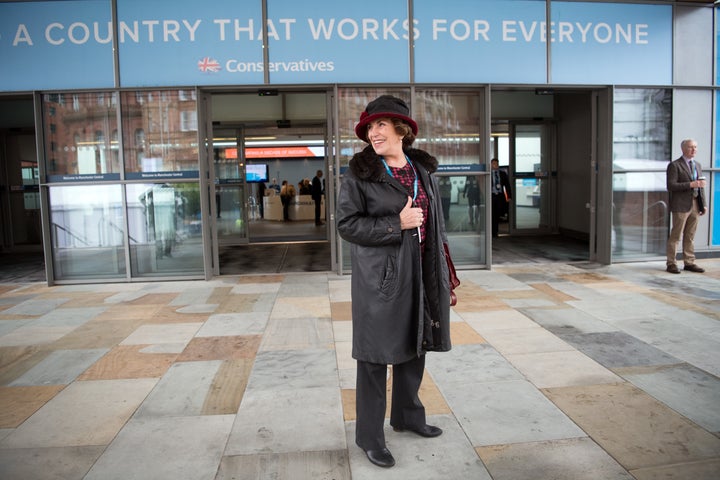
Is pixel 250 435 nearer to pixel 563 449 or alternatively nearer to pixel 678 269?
pixel 563 449

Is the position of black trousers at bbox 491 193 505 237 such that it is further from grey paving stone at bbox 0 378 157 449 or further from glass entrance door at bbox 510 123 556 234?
grey paving stone at bbox 0 378 157 449

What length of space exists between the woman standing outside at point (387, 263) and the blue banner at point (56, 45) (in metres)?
6.71

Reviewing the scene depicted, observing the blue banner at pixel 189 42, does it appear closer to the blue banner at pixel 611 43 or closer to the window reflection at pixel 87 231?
the window reflection at pixel 87 231

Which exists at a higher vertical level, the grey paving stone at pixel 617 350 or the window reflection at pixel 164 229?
the window reflection at pixel 164 229

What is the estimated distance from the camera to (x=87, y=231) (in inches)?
346

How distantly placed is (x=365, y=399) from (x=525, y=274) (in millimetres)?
6089

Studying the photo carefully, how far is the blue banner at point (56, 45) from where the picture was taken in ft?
27.4

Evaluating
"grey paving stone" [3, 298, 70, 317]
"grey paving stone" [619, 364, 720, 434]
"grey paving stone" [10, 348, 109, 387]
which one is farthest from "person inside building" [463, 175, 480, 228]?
"grey paving stone" [3, 298, 70, 317]

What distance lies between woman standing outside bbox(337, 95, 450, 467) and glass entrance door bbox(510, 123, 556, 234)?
11.4 meters

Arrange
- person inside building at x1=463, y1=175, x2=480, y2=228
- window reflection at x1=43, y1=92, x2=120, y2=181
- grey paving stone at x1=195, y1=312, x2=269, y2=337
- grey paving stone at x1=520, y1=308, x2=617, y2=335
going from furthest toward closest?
person inside building at x1=463, y1=175, x2=480, y2=228 → window reflection at x1=43, y1=92, x2=120, y2=181 → grey paving stone at x1=195, y1=312, x2=269, y2=337 → grey paving stone at x1=520, y1=308, x2=617, y2=335

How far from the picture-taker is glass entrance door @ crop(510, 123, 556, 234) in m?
14.1

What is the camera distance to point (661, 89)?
30.5 ft

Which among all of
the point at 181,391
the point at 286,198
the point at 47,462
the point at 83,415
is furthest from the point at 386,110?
the point at 286,198

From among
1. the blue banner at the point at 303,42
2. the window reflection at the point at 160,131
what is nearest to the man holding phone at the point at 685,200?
the blue banner at the point at 303,42
